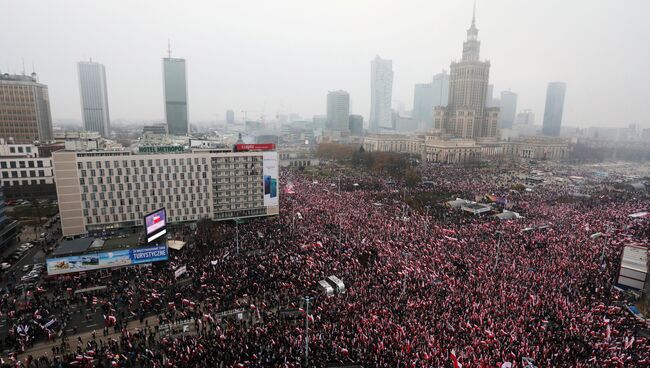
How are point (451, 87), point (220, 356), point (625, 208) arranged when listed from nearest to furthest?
point (220, 356), point (625, 208), point (451, 87)

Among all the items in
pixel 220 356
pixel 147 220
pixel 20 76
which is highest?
pixel 20 76

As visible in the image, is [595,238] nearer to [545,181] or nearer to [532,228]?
[532,228]

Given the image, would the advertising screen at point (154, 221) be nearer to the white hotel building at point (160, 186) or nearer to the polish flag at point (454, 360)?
the white hotel building at point (160, 186)

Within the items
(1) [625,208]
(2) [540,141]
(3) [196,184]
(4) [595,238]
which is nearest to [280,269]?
(3) [196,184]

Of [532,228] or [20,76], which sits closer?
[532,228]

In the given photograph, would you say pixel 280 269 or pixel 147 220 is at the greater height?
pixel 147 220

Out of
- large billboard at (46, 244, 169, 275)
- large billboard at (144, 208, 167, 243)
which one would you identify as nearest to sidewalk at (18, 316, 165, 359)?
large billboard at (46, 244, 169, 275)
